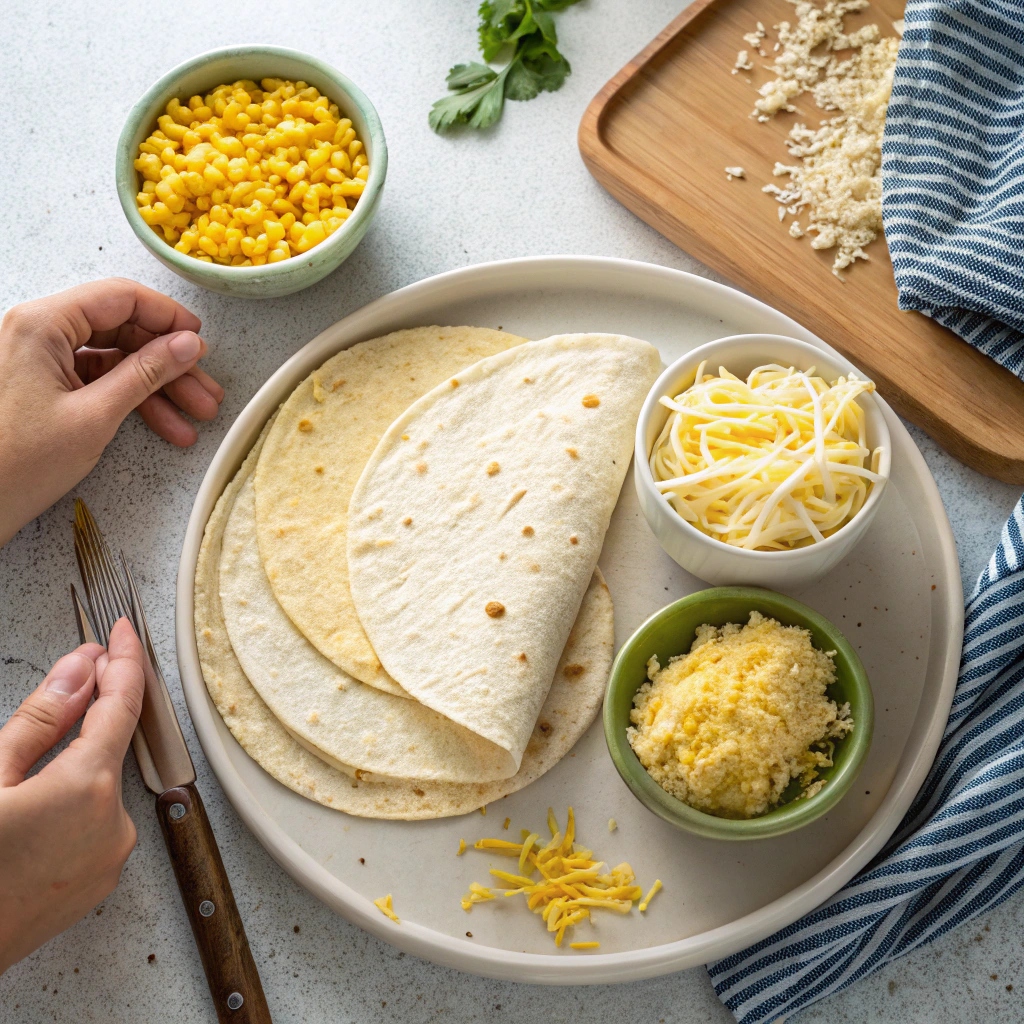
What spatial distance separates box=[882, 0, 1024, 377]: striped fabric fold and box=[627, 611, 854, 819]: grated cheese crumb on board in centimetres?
86

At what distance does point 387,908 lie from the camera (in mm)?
1859

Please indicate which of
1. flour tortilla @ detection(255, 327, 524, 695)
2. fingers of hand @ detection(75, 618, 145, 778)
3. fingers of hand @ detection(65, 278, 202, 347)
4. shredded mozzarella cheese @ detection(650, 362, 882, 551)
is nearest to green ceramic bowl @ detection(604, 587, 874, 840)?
shredded mozzarella cheese @ detection(650, 362, 882, 551)

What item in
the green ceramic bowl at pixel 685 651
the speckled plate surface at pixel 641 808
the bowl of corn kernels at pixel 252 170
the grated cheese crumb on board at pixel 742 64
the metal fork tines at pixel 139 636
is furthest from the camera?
the grated cheese crumb on board at pixel 742 64

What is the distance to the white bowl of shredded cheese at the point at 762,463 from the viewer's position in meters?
1.79

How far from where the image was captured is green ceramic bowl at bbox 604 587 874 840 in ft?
5.66

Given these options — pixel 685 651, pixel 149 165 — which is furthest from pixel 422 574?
pixel 149 165

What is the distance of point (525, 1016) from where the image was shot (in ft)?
6.46

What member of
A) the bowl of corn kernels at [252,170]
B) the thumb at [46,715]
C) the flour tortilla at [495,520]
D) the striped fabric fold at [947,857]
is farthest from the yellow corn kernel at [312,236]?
the striped fabric fold at [947,857]

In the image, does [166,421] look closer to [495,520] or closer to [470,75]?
→ [495,520]

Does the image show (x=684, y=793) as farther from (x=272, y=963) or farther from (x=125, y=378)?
(x=125, y=378)

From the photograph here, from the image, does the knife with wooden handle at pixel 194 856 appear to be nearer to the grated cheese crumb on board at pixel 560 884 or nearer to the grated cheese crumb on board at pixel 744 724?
the grated cheese crumb on board at pixel 560 884

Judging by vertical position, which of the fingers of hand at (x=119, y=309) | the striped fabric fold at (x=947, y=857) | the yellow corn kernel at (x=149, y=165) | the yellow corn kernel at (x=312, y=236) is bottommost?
the striped fabric fold at (x=947, y=857)

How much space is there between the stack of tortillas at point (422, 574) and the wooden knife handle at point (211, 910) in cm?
18

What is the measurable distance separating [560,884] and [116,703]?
940 millimetres
